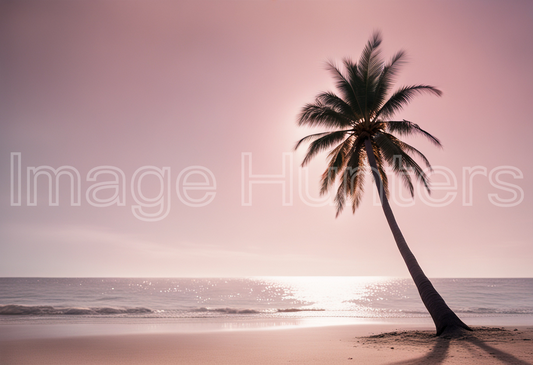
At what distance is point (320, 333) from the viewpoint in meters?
13.4

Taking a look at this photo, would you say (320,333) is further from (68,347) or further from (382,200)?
(68,347)

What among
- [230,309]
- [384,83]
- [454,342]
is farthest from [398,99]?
[230,309]

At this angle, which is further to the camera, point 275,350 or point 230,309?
point 230,309

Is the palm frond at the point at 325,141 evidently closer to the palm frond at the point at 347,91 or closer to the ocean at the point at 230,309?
the palm frond at the point at 347,91

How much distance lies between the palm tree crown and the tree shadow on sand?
5.63 meters

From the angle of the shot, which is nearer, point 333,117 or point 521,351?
point 521,351

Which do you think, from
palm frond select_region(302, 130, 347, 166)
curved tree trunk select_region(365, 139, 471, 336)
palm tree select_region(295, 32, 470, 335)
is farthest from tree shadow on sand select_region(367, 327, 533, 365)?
palm frond select_region(302, 130, 347, 166)

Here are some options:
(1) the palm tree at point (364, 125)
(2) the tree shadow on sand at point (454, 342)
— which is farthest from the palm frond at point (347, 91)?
(2) the tree shadow on sand at point (454, 342)

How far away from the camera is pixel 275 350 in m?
9.41

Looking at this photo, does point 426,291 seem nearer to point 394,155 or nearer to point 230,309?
point 394,155

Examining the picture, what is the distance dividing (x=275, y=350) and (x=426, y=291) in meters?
5.45

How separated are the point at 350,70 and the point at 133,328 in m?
15.5

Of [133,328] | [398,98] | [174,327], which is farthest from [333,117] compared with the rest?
[133,328]

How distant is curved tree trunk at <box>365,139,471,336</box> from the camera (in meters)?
10.0
